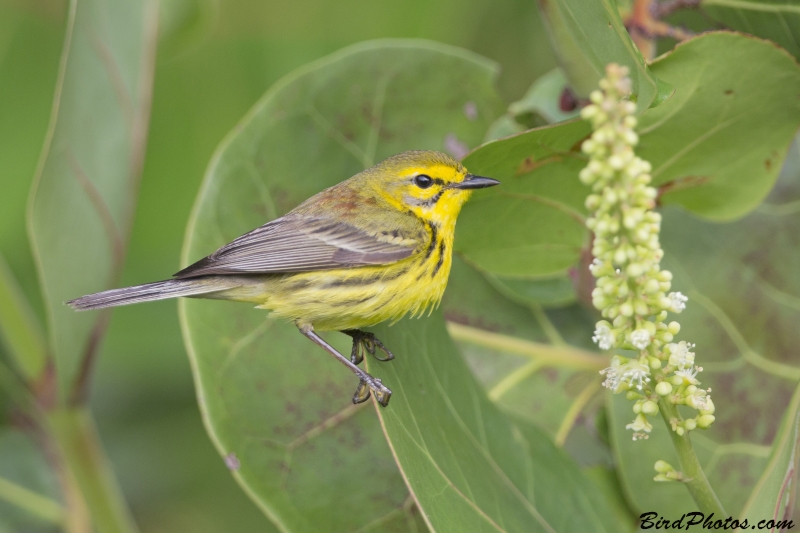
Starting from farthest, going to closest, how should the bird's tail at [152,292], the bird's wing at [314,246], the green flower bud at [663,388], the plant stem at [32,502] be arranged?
the plant stem at [32,502] → the bird's wing at [314,246] → the bird's tail at [152,292] → the green flower bud at [663,388]

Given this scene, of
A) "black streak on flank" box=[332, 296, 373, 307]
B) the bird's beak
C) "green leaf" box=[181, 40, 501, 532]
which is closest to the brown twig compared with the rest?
"green leaf" box=[181, 40, 501, 532]

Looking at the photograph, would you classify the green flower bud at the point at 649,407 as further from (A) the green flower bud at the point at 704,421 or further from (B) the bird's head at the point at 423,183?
(B) the bird's head at the point at 423,183

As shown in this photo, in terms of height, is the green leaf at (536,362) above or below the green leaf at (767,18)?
below

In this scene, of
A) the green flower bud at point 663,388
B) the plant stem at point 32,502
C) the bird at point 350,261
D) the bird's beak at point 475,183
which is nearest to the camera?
the green flower bud at point 663,388

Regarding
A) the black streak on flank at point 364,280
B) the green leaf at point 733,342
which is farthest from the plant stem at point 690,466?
the black streak on flank at point 364,280

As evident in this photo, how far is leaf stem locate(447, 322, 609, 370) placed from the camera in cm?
245

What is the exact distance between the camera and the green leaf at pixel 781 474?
1.53 metres

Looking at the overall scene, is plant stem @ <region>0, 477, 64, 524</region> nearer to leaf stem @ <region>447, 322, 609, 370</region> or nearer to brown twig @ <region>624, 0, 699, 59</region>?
leaf stem @ <region>447, 322, 609, 370</region>

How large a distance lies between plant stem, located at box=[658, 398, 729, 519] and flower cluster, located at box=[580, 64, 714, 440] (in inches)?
0.8

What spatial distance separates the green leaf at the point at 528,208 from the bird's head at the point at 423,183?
17.9 inches

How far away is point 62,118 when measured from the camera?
2299mm

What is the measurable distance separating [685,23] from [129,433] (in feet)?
8.78

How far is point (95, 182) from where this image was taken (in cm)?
246

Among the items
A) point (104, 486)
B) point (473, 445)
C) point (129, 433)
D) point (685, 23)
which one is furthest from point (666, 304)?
point (129, 433)
